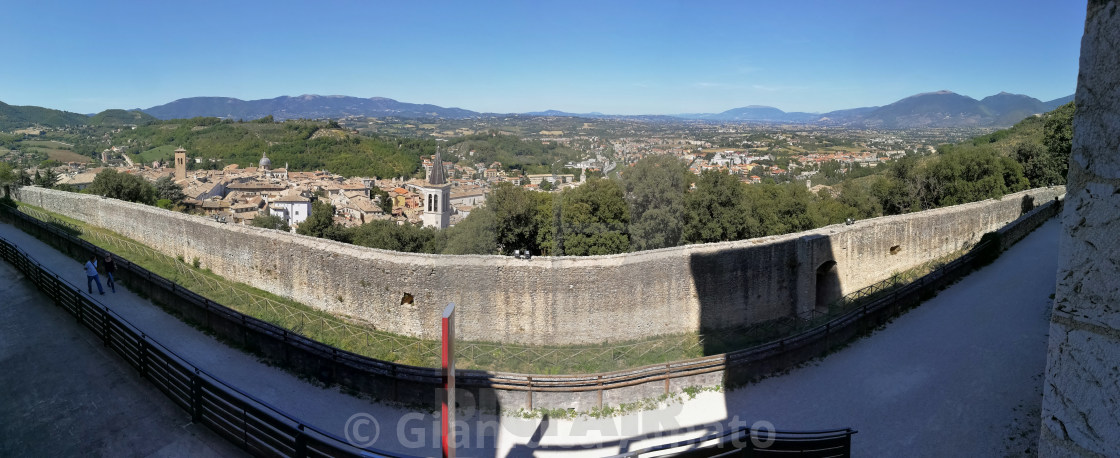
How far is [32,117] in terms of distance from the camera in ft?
484

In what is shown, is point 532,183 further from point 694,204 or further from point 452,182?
point 694,204

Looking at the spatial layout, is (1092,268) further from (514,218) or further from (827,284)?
(514,218)

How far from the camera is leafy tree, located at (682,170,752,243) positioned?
21.0 meters

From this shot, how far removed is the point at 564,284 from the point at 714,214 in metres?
11.1

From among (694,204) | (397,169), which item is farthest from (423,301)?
(397,169)

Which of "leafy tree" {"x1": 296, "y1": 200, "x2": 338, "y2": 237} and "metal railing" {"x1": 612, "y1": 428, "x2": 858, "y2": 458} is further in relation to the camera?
"leafy tree" {"x1": 296, "y1": 200, "x2": 338, "y2": 237}

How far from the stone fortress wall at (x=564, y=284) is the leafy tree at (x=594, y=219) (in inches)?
283

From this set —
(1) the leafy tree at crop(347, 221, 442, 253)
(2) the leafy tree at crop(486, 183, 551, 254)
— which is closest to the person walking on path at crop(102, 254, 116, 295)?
(2) the leafy tree at crop(486, 183, 551, 254)

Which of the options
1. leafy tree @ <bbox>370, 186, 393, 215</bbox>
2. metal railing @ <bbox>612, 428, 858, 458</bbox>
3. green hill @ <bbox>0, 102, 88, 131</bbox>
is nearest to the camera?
metal railing @ <bbox>612, 428, 858, 458</bbox>

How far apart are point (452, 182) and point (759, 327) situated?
47.1 feet

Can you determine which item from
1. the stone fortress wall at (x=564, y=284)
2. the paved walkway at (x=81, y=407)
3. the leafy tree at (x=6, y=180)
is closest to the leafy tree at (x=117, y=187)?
the leafy tree at (x=6, y=180)

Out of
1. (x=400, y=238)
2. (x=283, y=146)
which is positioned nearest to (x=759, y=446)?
(x=400, y=238)

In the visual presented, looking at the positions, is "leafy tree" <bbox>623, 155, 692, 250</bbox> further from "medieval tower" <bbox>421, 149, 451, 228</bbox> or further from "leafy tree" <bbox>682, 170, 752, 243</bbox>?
"medieval tower" <bbox>421, 149, 451, 228</bbox>

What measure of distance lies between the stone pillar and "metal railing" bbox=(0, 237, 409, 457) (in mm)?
3477
